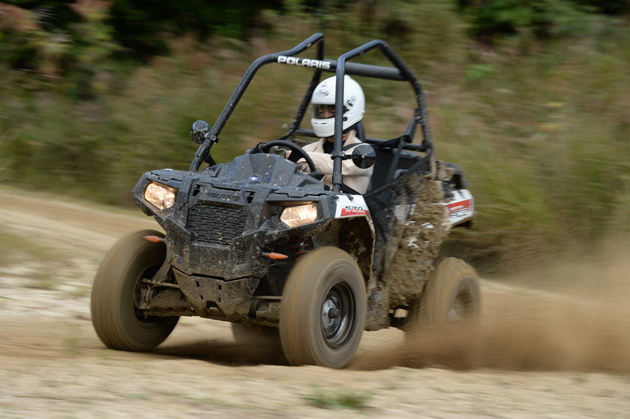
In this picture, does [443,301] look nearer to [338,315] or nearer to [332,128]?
[338,315]

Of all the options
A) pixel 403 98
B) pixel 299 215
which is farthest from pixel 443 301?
pixel 403 98

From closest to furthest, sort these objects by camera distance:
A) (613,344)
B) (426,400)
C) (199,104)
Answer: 1. (426,400)
2. (613,344)
3. (199,104)

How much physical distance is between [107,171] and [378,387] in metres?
8.47

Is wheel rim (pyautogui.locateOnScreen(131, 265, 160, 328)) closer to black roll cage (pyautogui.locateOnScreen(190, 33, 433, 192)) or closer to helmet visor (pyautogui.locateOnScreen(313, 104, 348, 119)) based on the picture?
black roll cage (pyautogui.locateOnScreen(190, 33, 433, 192))

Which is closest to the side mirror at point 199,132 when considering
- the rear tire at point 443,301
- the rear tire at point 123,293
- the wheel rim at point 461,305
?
the rear tire at point 123,293

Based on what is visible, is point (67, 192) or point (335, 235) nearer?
point (335, 235)

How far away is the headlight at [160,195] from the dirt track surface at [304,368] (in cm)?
88

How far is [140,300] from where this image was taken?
4.54 meters

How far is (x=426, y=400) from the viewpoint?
347 centimetres

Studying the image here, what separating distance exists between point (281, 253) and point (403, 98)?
7083 millimetres

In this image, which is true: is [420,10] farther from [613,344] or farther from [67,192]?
[613,344]

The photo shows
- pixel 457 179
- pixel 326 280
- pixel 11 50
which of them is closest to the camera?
pixel 326 280

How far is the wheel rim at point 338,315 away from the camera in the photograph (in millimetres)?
4223

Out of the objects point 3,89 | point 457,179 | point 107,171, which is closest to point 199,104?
point 107,171
